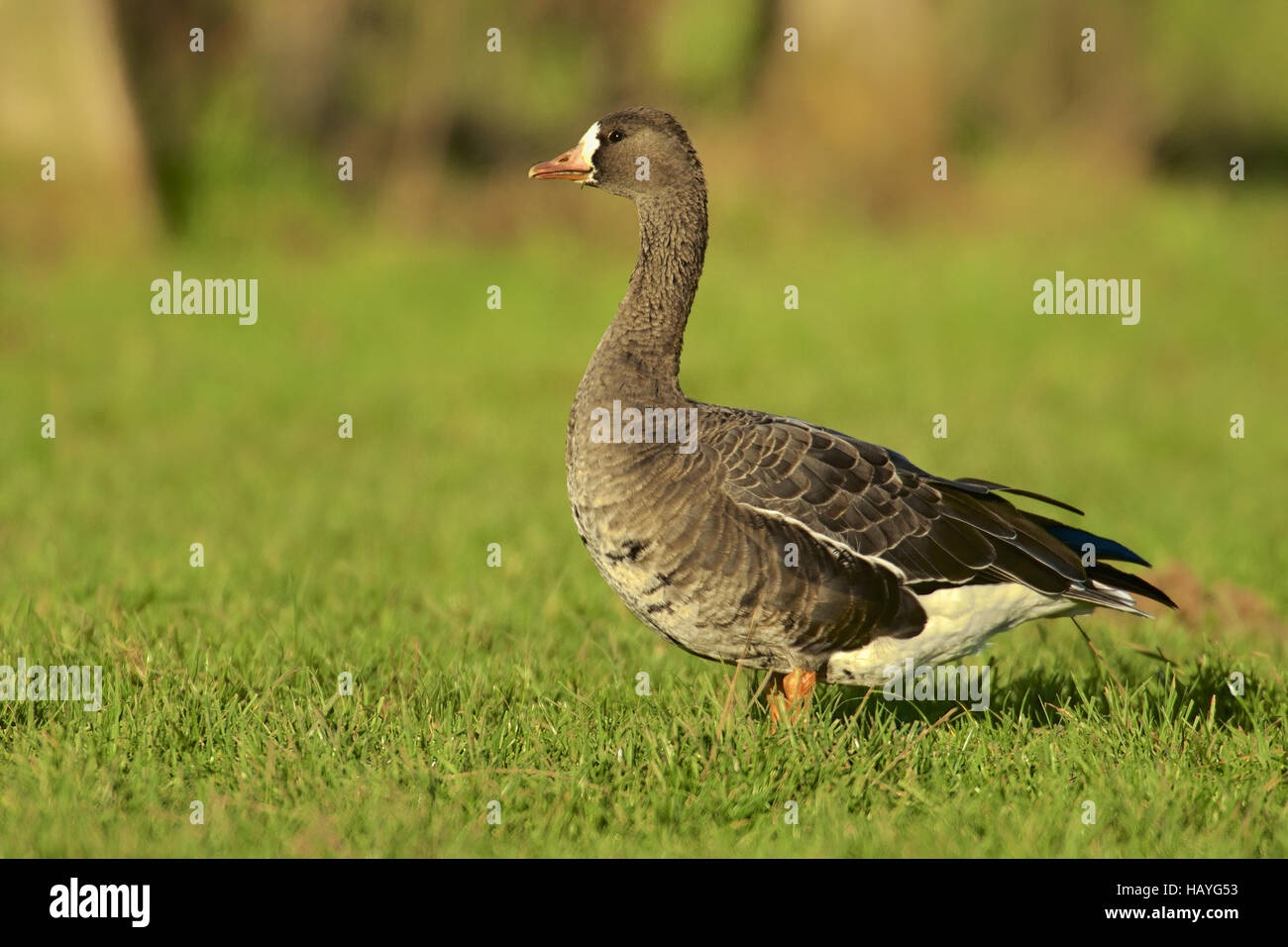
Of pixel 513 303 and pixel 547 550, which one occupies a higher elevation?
pixel 513 303

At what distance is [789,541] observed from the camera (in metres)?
5.21

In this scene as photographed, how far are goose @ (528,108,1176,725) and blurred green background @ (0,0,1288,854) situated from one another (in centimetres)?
102

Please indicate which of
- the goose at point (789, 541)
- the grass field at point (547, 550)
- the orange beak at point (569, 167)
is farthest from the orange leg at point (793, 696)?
the orange beak at point (569, 167)

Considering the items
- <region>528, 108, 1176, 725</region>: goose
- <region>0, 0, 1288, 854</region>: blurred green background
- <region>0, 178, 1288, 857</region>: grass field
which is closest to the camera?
<region>0, 178, 1288, 857</region>: grass field

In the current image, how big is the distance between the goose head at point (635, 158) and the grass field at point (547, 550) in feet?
6.93

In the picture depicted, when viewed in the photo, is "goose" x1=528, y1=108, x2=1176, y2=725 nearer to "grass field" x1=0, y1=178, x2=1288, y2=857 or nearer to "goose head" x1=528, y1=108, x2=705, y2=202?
"grass field" x1=0, y1=178, x2=1288, y2=857

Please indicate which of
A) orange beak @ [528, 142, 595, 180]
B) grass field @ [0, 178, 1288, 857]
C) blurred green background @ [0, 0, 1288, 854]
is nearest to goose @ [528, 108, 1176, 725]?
grass field @ [0, 178, 1288, 857]

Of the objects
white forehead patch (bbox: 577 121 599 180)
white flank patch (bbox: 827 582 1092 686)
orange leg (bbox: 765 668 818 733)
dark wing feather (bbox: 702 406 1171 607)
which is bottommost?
orange leg (bbox: 765 668 818 733)

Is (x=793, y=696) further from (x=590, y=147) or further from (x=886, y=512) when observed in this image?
(x=590, y=147)

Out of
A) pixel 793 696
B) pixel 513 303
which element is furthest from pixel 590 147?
pixel 513 303

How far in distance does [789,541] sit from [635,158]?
1.83 meters

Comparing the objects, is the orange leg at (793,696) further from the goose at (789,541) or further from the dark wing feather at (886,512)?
the dark wing feather at (886,512)

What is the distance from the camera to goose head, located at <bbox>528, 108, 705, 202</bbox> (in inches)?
234

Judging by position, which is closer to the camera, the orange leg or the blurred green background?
the orange leg
